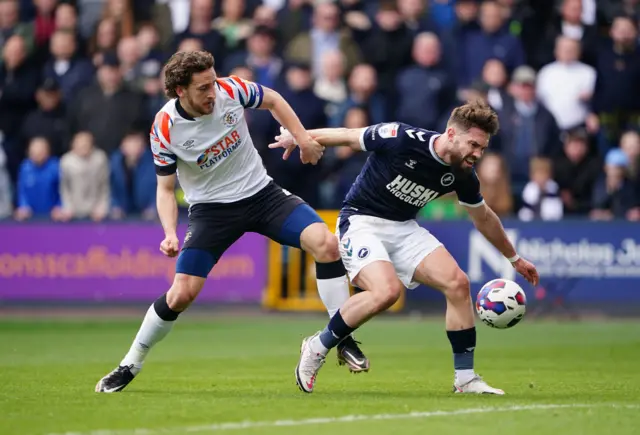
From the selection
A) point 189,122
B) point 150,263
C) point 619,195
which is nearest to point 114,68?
point 150,263

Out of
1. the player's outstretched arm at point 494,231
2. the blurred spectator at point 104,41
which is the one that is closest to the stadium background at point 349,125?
the blurred spectator at point 104,41

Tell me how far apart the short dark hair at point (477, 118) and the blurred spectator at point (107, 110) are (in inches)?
467

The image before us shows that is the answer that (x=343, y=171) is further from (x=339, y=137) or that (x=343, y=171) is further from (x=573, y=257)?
(x=339, y=137)

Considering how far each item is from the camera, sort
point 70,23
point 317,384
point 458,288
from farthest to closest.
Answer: point 70,23 < point 317,384 < point 458,288

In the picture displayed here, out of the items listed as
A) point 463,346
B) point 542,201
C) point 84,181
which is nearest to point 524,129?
point 542,201

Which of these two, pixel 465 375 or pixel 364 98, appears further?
pixel 364 98

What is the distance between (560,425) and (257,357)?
6.13 metres

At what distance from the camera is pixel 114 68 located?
20.4 m

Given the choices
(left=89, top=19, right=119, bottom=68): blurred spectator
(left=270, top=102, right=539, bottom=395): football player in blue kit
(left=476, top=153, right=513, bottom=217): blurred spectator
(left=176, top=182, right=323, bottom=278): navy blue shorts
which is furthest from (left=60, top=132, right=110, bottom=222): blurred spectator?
(left=270, top=102, right=539, bottom=395): football player in blue kit

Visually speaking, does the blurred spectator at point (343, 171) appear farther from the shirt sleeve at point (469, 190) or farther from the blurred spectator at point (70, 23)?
the shirt sleeve at point (469, 190)

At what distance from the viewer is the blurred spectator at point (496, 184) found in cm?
1848

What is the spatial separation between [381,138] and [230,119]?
1.21m

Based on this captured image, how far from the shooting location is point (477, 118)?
9.01 metres

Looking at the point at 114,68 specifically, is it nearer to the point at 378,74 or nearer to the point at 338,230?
the point at 378,74
